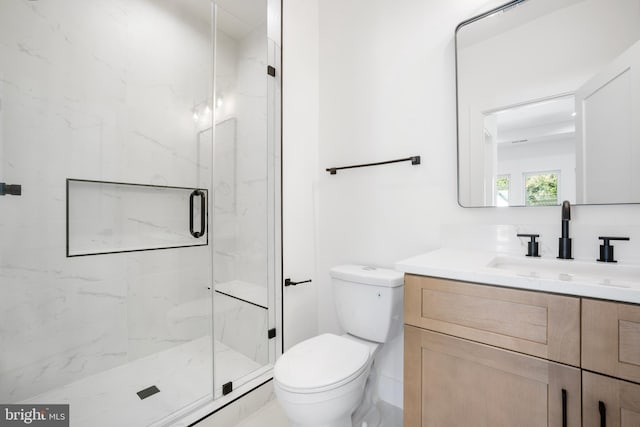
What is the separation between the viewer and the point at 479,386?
0.85 meters

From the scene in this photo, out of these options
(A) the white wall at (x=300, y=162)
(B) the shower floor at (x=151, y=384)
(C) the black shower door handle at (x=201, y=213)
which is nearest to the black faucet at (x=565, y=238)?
(A) the white wall at (x=300, y=162)

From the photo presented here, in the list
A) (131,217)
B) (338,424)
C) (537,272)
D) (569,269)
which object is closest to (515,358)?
(537,272)

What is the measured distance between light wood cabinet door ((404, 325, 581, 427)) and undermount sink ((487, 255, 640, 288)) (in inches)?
10.6

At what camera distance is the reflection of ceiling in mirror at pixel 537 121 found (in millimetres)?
1126

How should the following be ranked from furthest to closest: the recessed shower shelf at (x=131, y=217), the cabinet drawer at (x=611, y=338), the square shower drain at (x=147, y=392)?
1. the recessed shower shelf at (x=131, y=217)
2. the square shower drain at (x=147, y=392)
3. the cabinet drawer at (x=611, y=338)

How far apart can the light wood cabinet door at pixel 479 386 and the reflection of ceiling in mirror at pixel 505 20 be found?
134cm

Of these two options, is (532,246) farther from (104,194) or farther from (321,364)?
(104,194)

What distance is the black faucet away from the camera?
106 cm

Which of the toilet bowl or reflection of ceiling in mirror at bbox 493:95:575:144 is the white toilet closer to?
the toilet bowl

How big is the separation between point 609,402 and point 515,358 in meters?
0.19

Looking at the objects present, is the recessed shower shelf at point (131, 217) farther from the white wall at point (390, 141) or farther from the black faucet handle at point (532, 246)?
the black faucet handle at point (532, 246)

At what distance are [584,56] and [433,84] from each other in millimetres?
578

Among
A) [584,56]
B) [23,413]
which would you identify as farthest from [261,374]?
[584,56]

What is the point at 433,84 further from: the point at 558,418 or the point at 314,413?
the point at 314,413
